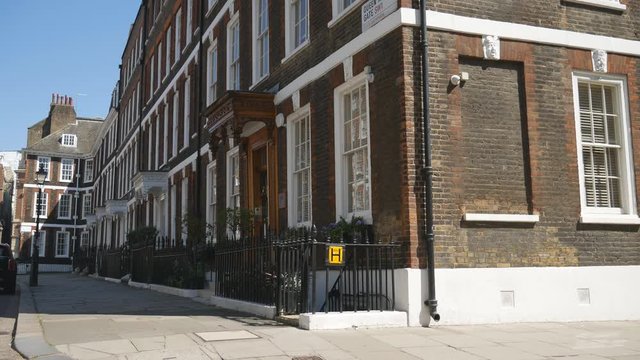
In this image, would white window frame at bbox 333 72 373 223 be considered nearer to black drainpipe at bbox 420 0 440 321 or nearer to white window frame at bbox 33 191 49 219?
black drainpipe at bbox 420 0 440 321

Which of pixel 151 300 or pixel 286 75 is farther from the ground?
pixel 286 75

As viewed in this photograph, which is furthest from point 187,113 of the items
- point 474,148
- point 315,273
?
point 315,273

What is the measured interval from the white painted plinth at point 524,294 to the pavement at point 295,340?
0.25 meters

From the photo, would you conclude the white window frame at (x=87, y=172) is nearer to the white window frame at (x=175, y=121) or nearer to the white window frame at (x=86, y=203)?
the white window frame at (x=86, y=203)

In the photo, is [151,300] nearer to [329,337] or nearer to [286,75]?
[286,75]

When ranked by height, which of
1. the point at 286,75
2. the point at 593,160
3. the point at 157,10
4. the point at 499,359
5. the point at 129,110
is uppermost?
the point at 157,10

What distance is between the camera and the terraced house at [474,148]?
351 inches

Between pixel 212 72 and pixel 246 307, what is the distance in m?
10.7

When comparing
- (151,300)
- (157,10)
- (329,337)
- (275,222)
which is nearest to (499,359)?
(329,337)

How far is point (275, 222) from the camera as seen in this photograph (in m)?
13.3

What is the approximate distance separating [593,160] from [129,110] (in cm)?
3175

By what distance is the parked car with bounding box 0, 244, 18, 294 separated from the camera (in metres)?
18.0

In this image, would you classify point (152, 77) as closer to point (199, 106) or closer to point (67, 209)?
point (199, 106)

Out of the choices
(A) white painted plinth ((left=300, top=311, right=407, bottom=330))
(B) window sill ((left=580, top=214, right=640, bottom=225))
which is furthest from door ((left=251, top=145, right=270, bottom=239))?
(B) window sill ((left=580, top=214, right=640, bottom=225))
